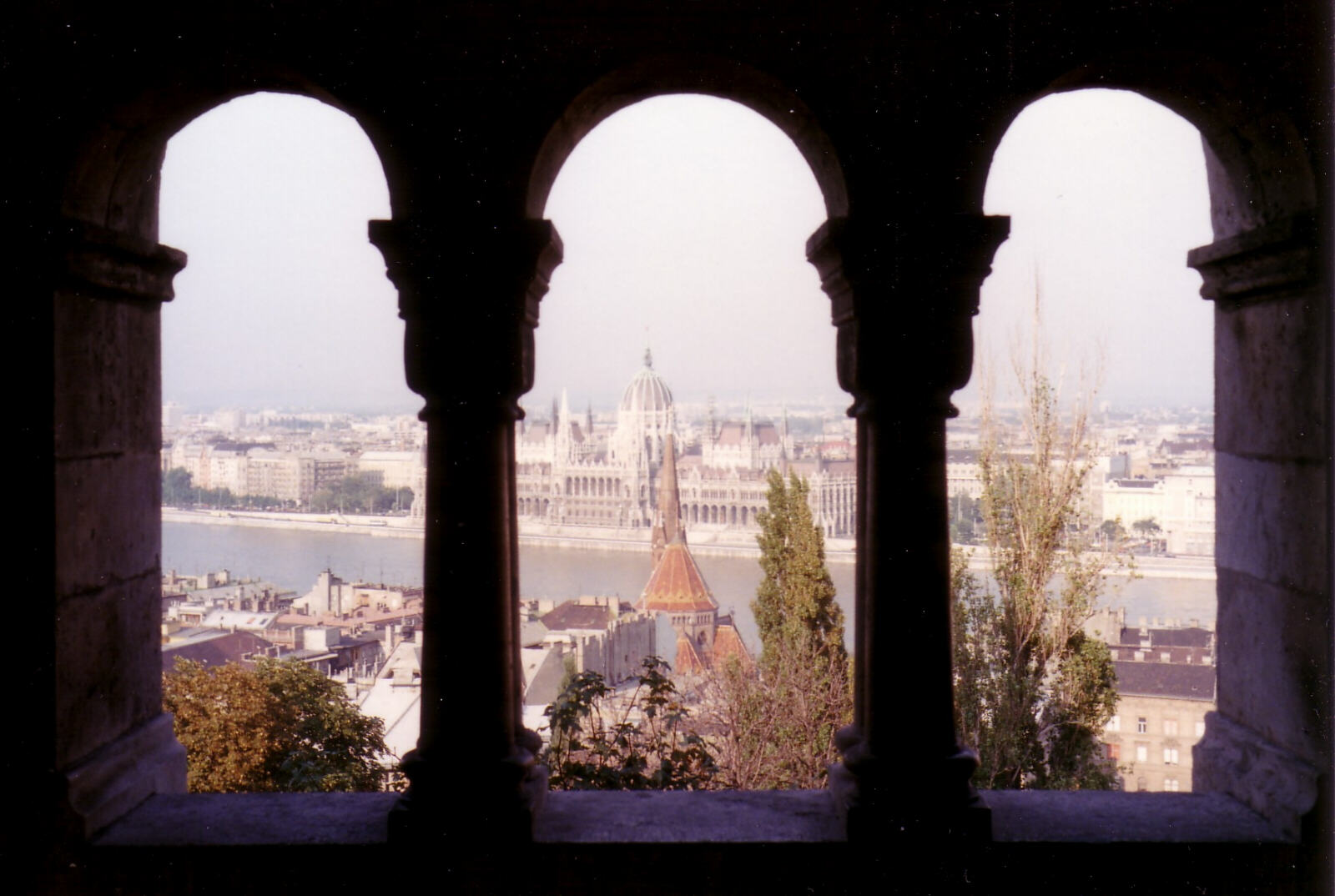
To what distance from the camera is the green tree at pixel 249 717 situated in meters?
7.26

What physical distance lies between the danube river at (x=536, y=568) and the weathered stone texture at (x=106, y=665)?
25.8 ft

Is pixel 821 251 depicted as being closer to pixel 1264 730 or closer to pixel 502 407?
pixel 502 407

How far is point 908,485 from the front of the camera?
9.39 feet

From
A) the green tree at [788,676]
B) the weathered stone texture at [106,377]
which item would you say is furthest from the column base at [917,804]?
the green tree at [788,676]

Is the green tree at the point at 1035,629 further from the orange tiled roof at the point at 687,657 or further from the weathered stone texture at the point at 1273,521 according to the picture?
the weathered stone texture at the point at 1273,521

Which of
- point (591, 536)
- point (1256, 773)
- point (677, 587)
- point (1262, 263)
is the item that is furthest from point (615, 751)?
point (591, 536)

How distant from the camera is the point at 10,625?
279 centimetres

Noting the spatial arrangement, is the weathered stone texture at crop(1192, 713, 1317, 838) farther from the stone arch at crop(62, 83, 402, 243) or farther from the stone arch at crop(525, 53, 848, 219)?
the stone arch at crop(62, 83, 402, 243)

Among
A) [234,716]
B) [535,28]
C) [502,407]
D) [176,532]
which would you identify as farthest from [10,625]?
[176,532]

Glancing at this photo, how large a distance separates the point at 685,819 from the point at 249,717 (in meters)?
5.88

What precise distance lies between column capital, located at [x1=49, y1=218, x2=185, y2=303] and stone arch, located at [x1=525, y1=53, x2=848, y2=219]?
1.27 m

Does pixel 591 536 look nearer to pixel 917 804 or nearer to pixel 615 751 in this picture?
pixel 615 751

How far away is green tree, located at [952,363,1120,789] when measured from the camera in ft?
33.0

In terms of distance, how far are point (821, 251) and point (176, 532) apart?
1295cm
